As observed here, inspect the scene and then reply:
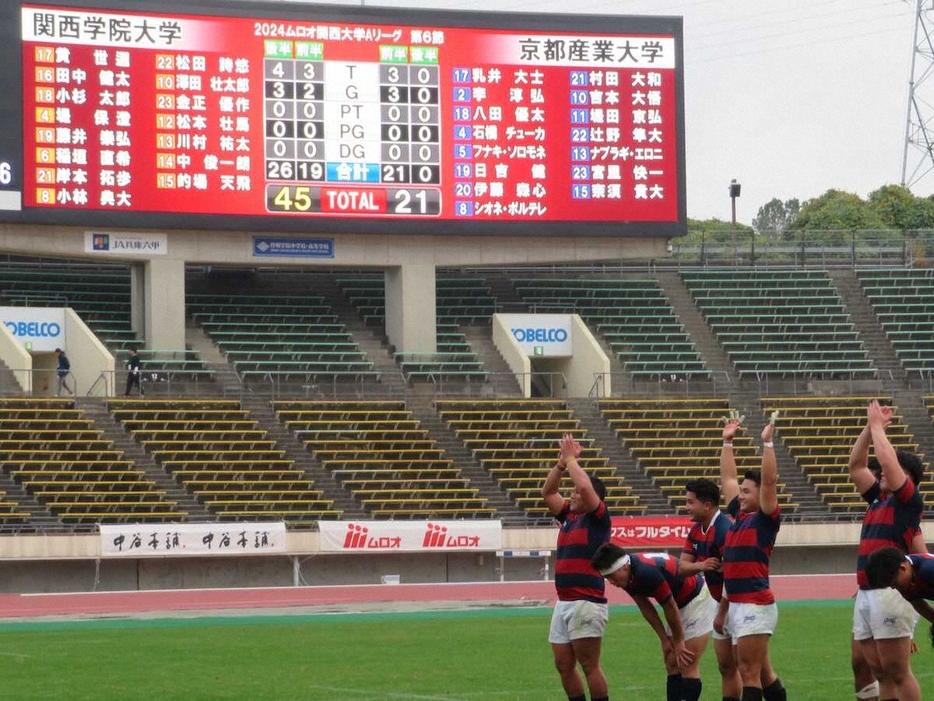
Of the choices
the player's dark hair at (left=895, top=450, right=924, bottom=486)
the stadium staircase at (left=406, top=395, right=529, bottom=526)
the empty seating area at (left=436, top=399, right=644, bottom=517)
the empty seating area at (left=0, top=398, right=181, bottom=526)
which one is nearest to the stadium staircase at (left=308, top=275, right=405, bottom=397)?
the stadium staircase at (left=406, top=395, right=529, bottom=526)

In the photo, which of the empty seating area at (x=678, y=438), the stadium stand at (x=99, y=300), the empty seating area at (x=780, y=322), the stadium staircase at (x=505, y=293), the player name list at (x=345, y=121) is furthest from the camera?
the stadium staircase at (x=505, y=293)

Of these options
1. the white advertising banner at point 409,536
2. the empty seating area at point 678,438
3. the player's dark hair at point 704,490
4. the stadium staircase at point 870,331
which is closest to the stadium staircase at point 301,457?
the white advertising banner at point 409,536

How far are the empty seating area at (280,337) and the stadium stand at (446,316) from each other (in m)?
1.02

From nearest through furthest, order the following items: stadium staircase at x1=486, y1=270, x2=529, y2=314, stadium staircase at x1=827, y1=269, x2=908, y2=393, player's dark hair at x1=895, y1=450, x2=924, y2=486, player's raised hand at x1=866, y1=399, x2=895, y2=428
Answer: player's raised hand at x1=866, y1=399, x2=895, y2=428
player's dark hair at x1=895, y1=450, x2=924, y2=486
stadium staircase at x1=827, y1=269, x2=908, y2=393
stadium staircase at x1=486, y1=270, x2=529, y2=314

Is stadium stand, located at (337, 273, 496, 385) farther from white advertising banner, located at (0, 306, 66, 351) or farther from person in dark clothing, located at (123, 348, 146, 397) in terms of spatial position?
white advertising banner, located at (0, 306, 66, 351)

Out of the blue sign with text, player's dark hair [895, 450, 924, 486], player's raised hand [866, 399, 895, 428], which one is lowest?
player's dark hair [895, 450, 924, 486]

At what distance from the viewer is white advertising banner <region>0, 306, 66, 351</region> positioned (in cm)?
4366

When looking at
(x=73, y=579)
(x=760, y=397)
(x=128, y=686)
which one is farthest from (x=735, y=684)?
(x=760, y=397)

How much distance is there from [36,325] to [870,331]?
941 inches

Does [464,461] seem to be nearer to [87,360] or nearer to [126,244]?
[87,360]

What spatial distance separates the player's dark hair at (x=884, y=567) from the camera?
11891 mm

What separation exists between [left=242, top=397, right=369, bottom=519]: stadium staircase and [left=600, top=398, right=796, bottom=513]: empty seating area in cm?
784

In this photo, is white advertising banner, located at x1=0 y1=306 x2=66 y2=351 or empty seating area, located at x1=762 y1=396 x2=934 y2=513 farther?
empty seating area, located at x1=762 y1=396 x2=934 y2=513

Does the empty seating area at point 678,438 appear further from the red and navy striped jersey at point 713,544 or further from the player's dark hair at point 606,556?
the player's dark hair at point 606,556
